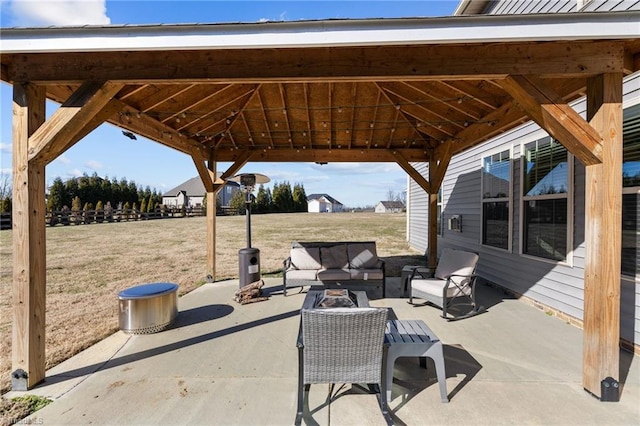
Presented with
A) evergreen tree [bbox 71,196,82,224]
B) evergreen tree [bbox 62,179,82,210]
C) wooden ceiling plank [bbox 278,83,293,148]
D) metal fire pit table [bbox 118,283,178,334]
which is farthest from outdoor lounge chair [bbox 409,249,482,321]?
evergreen tree [bbox 62,179,82,210]

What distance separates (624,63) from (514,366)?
119 inches

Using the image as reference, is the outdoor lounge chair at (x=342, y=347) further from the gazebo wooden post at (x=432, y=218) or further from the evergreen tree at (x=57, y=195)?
the evergreen tree at (x=57, y=195)

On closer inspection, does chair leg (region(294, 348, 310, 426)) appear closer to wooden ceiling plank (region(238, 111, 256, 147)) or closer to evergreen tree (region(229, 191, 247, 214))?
→ wooden ceiling plank (region(238, 111, 256, 147))

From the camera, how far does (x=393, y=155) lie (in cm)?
726

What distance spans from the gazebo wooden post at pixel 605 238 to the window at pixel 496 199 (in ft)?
10.9

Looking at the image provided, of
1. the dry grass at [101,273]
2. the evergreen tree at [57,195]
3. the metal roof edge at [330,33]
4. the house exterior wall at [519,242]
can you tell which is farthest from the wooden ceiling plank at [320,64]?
the evergreen tree at [57,195]

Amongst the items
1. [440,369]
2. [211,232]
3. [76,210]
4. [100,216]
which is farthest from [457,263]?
[76,210]

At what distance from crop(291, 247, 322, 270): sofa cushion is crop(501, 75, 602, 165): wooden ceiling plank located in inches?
163

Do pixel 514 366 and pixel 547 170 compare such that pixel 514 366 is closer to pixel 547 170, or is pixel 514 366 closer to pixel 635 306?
pixel 635 306

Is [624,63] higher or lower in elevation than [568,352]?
higher

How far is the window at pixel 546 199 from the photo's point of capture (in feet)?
14.8

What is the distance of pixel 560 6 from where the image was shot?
4562 mm

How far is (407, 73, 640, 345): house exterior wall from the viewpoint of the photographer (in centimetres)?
360

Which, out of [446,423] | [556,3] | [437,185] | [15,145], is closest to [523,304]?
[437,185]
